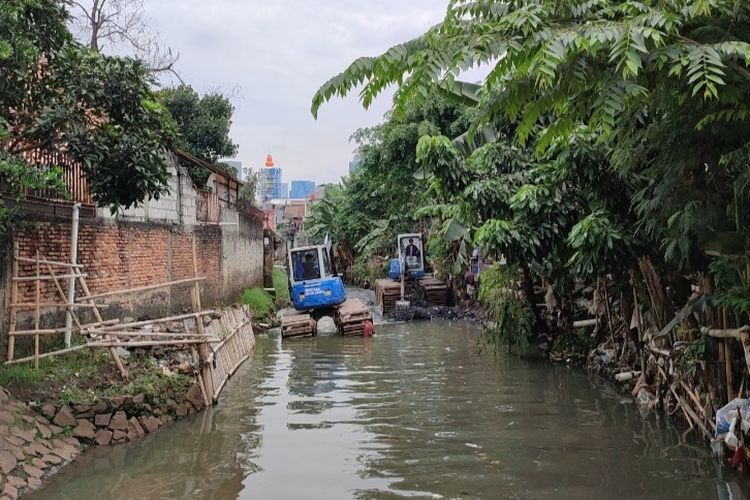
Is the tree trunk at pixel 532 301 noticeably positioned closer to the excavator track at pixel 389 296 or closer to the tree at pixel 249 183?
the excavator track at pixel 389 296

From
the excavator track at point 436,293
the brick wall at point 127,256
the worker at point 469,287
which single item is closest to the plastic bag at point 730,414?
the brick wall at point 127,256

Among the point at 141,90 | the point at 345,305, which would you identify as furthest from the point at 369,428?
the point at 345,305

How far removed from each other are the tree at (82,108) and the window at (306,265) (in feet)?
37.8

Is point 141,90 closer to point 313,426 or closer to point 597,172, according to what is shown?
point 313,426

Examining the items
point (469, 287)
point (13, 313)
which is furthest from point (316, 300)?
point (13, 313)

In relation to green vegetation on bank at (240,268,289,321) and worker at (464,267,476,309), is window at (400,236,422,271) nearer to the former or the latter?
worker at (464,267,476,309)

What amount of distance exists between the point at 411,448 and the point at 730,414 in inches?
135

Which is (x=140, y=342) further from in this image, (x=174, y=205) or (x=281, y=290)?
(x=281, y=290)

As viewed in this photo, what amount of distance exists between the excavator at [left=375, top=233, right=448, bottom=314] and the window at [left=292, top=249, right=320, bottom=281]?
4606mm

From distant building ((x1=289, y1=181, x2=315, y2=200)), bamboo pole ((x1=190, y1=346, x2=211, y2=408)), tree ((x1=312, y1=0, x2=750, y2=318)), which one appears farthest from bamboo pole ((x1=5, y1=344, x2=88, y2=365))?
distant building ((x1=289, y1=181, x2=315, y2=200))

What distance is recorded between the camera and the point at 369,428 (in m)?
8.71

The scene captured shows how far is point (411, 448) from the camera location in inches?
303

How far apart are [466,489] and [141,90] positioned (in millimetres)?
6488

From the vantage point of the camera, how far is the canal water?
6.38 metres
